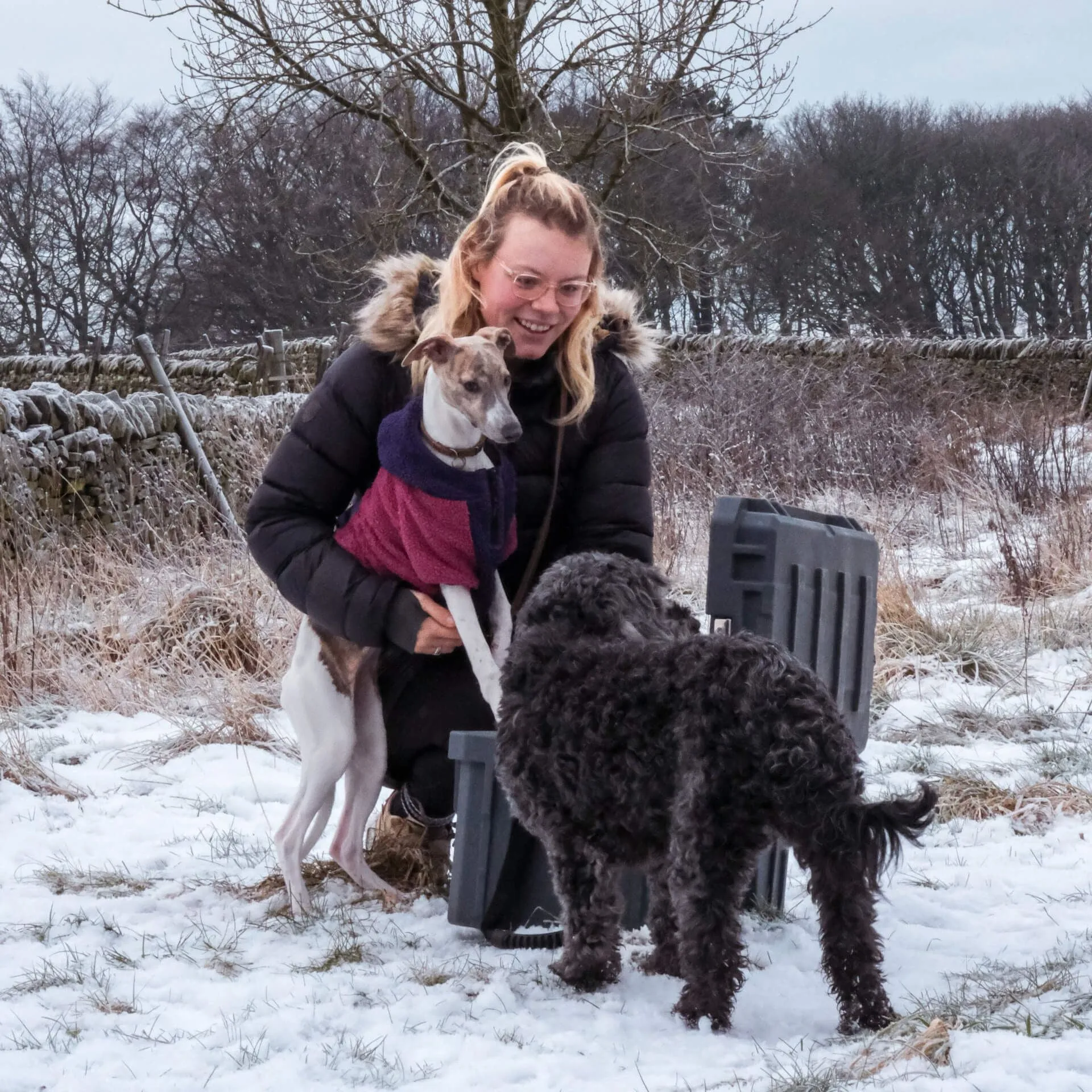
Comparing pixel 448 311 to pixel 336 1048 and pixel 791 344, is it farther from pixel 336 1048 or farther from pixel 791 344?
pixel 791 344

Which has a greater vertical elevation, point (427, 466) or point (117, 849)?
point (427, 466)

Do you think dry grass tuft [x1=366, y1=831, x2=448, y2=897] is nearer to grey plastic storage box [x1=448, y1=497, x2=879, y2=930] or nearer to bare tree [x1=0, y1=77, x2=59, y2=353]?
grey plastic storage box [x1=448, y1=497, x2=879, y2=930]

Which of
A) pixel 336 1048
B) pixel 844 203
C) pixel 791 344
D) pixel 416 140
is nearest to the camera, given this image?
pixel 336 1048

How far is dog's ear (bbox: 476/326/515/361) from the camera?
3092 millimetres

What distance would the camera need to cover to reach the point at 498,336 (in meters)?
3.10

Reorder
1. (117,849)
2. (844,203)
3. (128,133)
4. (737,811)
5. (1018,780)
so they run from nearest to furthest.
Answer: (737,811)
(117,849)
(1018,780)
(844,203)
(128,133)

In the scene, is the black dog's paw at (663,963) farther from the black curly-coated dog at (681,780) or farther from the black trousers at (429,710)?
the black trousers at (429,710)

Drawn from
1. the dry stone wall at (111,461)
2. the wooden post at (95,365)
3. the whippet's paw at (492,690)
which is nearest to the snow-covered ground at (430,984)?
the whippet's paw at (492,690)

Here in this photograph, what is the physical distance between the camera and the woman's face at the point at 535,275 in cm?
304

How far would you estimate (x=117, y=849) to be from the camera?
3818mm

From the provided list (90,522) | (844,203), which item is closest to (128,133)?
(844,203)

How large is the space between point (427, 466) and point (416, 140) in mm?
9216

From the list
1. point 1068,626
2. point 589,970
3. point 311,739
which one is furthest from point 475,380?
point 1068,626

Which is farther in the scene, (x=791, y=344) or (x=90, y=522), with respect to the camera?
(x=791, y=344)
